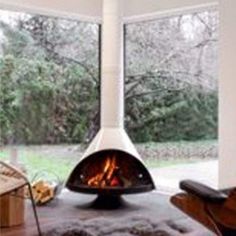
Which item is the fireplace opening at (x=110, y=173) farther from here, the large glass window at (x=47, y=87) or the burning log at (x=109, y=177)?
the large glass window at (x=47, y=87)

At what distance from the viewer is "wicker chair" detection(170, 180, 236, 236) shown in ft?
9.71

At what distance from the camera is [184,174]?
6.16 meters

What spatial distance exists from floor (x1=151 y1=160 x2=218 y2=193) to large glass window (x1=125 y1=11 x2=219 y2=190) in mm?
76

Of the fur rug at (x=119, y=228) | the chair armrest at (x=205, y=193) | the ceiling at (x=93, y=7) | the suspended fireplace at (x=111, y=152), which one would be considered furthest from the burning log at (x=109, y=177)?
the chair armrest at (x=205, y=193)

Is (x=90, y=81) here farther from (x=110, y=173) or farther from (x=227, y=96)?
(x=227, y=96)

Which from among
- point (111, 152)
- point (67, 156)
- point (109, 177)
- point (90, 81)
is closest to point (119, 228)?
point (109, 177)

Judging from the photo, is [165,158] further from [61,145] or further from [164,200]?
[61,145]

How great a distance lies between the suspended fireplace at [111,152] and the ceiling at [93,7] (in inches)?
22.7

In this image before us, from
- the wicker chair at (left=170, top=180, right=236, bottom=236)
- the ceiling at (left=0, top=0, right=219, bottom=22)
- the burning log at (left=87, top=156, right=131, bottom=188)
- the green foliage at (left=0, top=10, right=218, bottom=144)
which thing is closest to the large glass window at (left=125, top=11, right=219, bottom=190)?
the green foliage at (left=0, top=10, right=218, bottom=144)

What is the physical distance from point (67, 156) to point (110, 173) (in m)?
1.12

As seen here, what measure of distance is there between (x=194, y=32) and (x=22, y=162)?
2.52 meters

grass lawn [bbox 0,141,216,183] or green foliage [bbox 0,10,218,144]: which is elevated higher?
green foliage [bbox 0,10,218,144]

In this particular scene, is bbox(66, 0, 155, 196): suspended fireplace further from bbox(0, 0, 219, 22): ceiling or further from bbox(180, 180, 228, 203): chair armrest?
bbox(180, 180, 228, 203): chair armrest

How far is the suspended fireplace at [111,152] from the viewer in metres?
5.36
